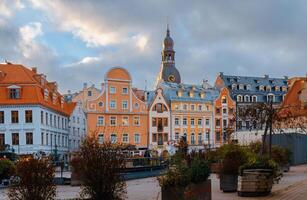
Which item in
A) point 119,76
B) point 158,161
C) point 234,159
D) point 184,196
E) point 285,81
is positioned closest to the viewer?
point 184,196

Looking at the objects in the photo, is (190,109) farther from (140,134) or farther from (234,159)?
(234,159)

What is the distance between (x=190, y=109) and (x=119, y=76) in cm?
1560

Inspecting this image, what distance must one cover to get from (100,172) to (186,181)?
75.4 inches

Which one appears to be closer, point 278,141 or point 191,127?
point 278,141

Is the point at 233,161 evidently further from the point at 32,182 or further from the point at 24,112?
the point at 24,112

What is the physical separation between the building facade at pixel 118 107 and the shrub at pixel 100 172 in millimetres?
63355

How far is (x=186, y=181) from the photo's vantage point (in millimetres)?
11828

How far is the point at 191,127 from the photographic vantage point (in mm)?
88000

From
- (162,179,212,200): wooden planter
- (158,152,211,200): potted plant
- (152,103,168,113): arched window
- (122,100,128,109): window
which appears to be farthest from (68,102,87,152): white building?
(162,179,212,200): wooden planter

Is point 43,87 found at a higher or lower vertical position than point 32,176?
higher

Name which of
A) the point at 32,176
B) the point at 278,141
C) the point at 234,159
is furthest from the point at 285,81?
the point at 32,176

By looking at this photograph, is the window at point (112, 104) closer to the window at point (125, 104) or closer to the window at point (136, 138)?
the window at point (125, 104)

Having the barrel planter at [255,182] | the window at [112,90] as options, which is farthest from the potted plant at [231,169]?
the window at [112,90]

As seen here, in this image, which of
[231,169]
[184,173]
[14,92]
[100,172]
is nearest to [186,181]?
[184,173]
